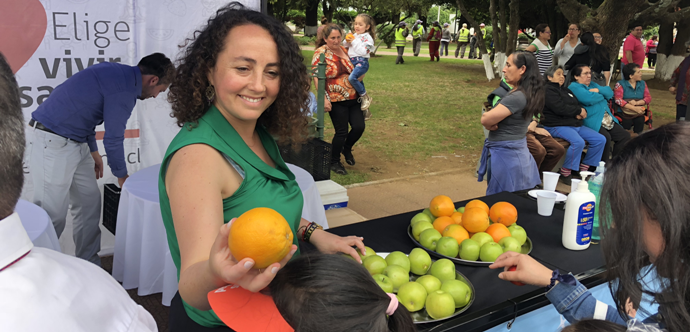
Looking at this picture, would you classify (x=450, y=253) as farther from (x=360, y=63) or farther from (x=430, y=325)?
(x=360, y=63)

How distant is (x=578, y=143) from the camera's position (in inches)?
248

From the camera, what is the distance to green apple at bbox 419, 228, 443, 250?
6.73 ft

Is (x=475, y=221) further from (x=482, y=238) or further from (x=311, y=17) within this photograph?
(x=311, y=17)

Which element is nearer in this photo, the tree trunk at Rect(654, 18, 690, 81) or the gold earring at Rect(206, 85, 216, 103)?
the gold earring at Rect(206, 85, 216, 103)

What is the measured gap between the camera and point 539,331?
190 cm

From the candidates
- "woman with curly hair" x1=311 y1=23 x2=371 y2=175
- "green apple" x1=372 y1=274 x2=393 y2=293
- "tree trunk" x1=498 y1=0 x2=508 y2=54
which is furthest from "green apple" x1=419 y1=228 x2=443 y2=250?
"tree trunk" x1=498 y1=0 x2=508 y2=54

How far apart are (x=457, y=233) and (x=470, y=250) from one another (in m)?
0.13

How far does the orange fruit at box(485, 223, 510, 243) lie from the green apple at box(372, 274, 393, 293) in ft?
2.30

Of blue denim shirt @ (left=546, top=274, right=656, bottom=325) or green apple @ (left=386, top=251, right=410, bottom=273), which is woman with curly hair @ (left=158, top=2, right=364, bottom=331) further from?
blue denim shirt @ (left=546, top=274, right=656, bottom=325)

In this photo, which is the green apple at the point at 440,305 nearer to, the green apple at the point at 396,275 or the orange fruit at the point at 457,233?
the green apple at the point at 396,275

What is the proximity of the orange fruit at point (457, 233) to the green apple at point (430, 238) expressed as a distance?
0.04m

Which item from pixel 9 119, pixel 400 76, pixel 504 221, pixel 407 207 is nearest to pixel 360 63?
pixel 407 207

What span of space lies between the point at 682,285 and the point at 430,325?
0.72m

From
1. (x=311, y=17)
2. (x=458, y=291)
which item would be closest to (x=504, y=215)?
(x=458, y=291)
